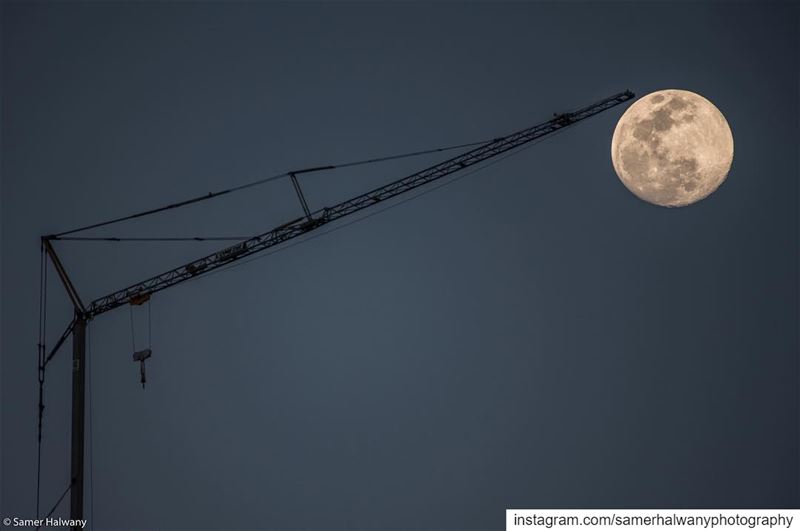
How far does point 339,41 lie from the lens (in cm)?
1780

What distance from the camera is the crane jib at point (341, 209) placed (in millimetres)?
16250

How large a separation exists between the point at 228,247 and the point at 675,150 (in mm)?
→ 12537

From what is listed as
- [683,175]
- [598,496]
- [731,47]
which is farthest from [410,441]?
[731,47]

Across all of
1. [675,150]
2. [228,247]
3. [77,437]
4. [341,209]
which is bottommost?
[77,437]

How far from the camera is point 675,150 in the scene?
1490 cm

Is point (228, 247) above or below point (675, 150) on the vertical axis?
below

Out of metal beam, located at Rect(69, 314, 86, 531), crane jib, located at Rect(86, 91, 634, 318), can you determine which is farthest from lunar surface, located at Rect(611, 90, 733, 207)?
metal beam, located at Rect(69, 314, 86, 531)

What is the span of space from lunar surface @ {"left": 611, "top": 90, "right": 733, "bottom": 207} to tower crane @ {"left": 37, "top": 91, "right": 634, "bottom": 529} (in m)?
2.50

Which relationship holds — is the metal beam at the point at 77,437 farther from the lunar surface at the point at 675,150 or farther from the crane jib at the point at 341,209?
the lunar surface at the point at 675,150

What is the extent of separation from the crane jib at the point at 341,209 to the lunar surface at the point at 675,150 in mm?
2437

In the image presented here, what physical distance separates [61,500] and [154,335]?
5.28 m

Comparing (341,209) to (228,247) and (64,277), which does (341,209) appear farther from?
(64,277)

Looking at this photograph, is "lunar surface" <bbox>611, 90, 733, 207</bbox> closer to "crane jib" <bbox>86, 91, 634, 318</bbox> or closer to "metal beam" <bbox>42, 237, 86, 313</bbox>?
"crane jib" <bbox>86, 91, 634, 318</bbox>

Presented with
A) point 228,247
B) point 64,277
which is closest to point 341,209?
point 228,247
